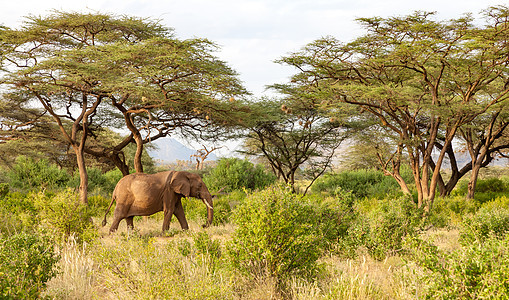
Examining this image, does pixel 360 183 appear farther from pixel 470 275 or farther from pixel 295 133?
pixel 470 275

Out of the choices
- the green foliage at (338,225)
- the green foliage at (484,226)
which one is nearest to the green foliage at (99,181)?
the green foliage at (338,225)

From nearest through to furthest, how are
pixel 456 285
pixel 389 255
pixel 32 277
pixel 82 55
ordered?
pixel 456 285
pixel 32 277
pixel 389 255
pixel 82 55

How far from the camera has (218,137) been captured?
2130cm

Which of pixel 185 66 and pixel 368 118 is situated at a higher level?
pixel 185 66

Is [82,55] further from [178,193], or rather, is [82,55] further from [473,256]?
[473,256]

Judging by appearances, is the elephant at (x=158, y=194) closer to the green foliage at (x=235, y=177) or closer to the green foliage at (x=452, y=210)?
the green foliage at (x=452, y=210)

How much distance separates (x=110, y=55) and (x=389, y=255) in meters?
11.2

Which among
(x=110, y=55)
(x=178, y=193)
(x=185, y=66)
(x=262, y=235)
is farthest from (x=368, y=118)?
(x=262, y=235)

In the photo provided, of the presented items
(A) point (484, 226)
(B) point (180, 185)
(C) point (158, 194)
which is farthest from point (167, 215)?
(A) point (484, 226)

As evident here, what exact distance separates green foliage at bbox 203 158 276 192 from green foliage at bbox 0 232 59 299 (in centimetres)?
1657

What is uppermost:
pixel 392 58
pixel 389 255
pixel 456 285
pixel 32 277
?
pixel 392 58

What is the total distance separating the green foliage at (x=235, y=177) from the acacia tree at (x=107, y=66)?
5041 mm

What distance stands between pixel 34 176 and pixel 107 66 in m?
8.97

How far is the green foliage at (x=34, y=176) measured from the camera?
798 inches
